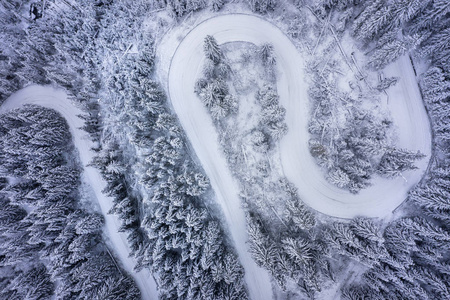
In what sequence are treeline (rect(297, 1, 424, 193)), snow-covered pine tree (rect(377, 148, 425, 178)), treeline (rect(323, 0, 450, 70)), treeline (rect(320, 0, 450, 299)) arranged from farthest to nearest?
1. treeline (rect(297, 1, 424, 193))
2. snow-covered pine tree (rect(377, 148, 425, 178))
3. treeline (rect(320, 0, 450, 299))
4. treeline (rect(323, 0, 450, 70))

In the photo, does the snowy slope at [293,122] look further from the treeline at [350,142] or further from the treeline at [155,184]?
the treeline at [155,184]

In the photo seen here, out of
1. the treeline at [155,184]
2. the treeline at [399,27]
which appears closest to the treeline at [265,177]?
the treeline at [155,184]

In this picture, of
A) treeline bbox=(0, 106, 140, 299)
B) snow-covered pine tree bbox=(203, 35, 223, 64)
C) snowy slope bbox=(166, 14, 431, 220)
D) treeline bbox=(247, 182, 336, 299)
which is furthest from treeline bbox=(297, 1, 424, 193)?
treeline bbox=(0, 106, 140, 299)

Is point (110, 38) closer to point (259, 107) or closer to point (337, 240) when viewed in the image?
point (259, 107)

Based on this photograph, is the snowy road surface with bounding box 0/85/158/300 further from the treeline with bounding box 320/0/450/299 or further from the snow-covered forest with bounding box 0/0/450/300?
the treeline with bounding box 320/0/450/299

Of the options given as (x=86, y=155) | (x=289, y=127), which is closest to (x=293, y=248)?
(x=289, y=127)
